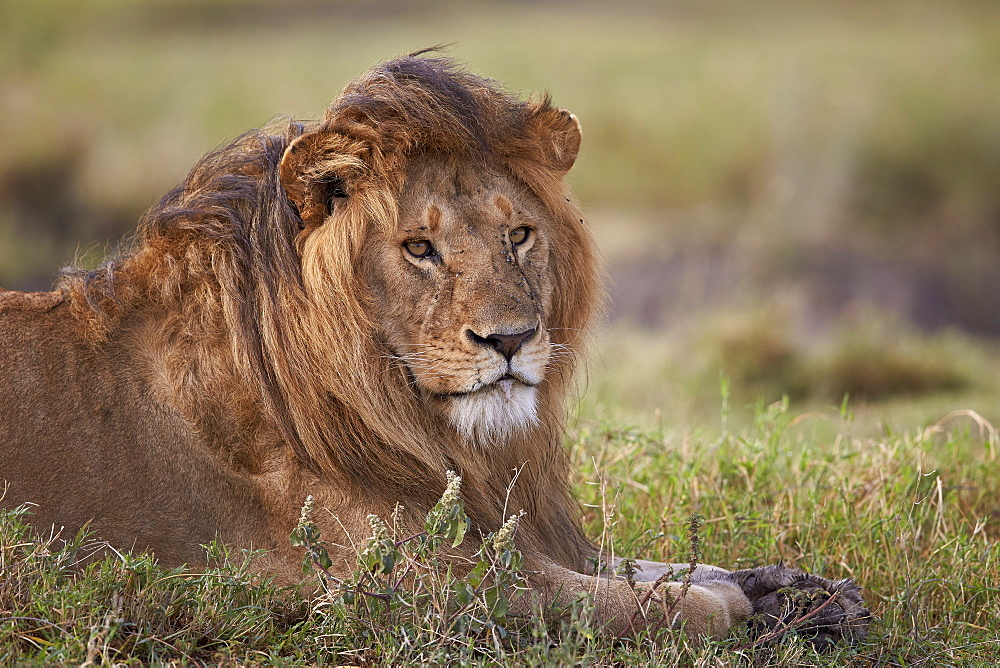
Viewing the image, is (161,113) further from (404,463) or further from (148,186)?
(404,463)

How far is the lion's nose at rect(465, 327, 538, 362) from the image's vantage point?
2.94m

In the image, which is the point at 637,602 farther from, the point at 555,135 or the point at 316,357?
the point at 555,135

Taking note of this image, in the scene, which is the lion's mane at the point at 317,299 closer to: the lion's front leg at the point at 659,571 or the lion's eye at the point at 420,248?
the lion's eye at the point at 420,248

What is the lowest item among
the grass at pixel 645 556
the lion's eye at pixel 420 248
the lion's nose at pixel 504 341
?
the grass at pixel 645 556

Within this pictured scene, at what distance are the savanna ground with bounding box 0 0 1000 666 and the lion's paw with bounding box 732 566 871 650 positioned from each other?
10 cm

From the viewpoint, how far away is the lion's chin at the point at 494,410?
9.84ft

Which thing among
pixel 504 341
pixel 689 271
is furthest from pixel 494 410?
pixel 689 271

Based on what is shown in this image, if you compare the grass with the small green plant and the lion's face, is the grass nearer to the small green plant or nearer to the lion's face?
the small green plant

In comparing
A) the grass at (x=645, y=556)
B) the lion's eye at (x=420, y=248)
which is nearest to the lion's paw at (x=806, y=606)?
the grass at (x=645, y=556)

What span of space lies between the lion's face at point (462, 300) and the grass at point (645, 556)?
371 mm

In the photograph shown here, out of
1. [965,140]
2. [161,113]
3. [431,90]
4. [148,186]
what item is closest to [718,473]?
[431,90]

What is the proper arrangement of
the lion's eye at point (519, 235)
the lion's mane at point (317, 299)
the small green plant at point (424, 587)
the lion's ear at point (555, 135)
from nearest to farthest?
the small green plant at point (424, 587)
the lion's mane at point (317, 299)
the lion's eye at point (519, 235)
the lion's ear at point (555, 135)

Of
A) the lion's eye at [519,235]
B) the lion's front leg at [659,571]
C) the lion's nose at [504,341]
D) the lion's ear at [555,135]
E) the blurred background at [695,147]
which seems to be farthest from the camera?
the blurred background at [695,147]

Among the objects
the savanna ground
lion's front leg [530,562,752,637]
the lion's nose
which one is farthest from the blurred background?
the lion's nose
